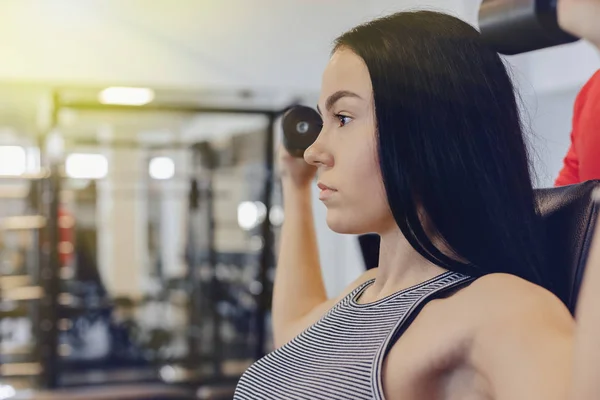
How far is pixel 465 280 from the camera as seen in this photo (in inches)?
26.7

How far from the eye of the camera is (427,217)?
0.70m

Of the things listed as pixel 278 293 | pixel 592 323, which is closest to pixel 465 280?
pixel 592 323

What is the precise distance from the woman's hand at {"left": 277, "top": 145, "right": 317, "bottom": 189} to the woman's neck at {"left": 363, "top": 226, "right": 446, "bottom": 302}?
0.26 metres

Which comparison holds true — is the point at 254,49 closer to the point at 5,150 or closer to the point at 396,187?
the point at 5,150

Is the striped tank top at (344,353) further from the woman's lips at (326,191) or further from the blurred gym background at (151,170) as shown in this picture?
the blurred gym background at (151,170)

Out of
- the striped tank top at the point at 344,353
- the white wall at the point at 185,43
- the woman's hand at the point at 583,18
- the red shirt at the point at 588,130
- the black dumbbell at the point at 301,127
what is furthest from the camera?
the white wall at the point at 185,43

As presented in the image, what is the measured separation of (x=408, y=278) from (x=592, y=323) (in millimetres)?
321

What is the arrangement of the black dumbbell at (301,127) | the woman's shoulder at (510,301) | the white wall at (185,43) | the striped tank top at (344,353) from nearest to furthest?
the woman's shoulder at (510,301), the striped tank top at (344,353), the black dumbbell at (301,127), the white wall at (185,43)

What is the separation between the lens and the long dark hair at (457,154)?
2.16ft

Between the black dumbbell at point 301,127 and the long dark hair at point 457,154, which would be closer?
the long dark hair at point 457,154

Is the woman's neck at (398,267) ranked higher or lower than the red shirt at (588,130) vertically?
lower

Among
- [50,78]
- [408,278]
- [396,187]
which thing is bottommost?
[408,278]

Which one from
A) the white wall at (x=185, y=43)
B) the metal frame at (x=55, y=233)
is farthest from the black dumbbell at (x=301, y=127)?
the metal frame at (x=55, y=233)

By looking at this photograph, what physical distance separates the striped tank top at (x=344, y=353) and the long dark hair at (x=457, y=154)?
0.18ft
